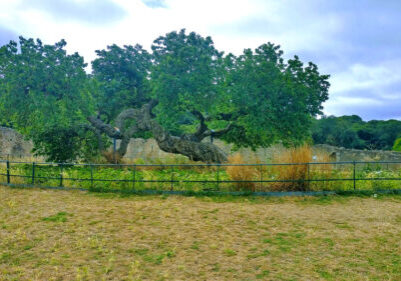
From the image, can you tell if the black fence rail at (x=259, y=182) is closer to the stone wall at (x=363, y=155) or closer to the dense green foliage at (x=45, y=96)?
the dense green foliage at (x=45, y=96)

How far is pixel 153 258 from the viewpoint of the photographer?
A: 5.54 meters

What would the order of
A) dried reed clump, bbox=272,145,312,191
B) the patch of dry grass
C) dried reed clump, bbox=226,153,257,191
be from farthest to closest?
1. dried reed clump, bbox=226,153,257,191
2. dried reed clump, bbox=272,145,312,191
3. the patch of dry grass

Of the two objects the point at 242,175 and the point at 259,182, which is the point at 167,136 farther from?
the point at 259,182

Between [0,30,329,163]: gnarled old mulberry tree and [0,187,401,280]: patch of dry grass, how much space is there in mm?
8037

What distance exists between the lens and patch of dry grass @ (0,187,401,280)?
5035 mm

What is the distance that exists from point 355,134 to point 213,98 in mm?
30000

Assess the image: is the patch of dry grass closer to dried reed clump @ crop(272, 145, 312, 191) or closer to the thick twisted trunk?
dried reed clump @ crop(272, 145, 312, 191)

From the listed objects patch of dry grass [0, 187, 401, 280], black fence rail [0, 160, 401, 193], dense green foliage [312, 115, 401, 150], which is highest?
dense green foliage [312, 115, 401, 150]

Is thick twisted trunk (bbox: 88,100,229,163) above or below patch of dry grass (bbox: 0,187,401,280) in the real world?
above

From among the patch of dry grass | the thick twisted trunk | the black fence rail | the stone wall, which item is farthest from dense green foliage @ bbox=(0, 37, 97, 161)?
the stone wall

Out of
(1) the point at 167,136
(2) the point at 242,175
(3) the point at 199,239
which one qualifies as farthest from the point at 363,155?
(3) the point at 199,239

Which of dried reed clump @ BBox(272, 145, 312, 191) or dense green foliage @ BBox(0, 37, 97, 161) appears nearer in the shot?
dried reed clump @ BBox(272, 145, 312, 191)

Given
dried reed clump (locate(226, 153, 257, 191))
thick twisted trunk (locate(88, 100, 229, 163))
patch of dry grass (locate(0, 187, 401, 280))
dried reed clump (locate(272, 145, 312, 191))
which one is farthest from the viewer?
thick twisted trunk (locate(88, 100, 229, 163))

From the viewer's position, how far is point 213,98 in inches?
699
